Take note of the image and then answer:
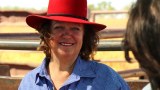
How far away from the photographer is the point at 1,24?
5801 mm

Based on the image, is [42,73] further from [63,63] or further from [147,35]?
[147,35]

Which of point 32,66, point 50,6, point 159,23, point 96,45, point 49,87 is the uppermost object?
point 159,23

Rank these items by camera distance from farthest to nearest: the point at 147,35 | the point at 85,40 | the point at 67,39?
the point at 85,40 → the point at 67,39 → the point at 147,35

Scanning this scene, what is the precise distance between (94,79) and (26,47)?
70 centimetres

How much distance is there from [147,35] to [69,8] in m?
1.12

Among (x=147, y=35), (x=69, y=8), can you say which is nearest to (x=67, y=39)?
(x=69, y=8)

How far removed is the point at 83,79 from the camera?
2.36 metres

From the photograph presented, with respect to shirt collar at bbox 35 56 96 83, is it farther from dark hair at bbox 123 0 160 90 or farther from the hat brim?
dark hair at bbox 123 0 160 90

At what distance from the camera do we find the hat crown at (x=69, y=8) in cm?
244

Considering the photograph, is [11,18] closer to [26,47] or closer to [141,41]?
[26,47]

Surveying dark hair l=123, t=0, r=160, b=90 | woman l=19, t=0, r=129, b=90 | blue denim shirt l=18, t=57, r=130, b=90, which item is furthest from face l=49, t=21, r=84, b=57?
dark hair l=123, t=0, r=160, b=90

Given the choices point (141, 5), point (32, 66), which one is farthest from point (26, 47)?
point (32, 66)

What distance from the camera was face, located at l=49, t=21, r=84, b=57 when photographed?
235cm

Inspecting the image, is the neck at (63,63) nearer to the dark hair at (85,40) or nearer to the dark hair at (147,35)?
the dark hair at (85,40)
